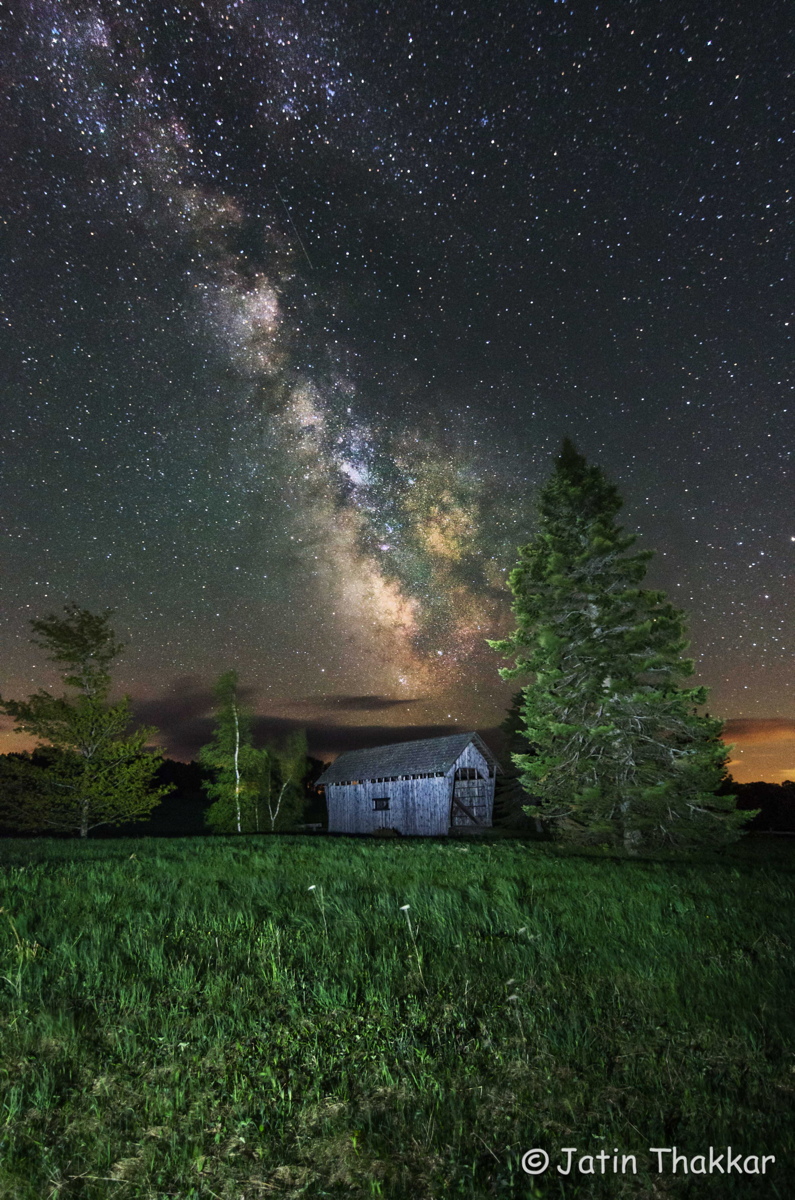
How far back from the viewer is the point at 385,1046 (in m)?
3.39

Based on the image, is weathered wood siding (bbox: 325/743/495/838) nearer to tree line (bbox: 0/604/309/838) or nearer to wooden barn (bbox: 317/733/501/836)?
wooden barn (bbox: 317/733/501/836)

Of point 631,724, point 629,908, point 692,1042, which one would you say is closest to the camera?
point 692,1042

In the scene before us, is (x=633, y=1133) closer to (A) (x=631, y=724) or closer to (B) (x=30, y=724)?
(A) (x=631, y=724)

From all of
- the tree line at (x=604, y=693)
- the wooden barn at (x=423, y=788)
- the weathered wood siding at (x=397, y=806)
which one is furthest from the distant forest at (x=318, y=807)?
the tree line at (x=604, y=693)

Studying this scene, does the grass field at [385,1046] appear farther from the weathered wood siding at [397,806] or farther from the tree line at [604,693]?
the weathered wood siding at [397,806]

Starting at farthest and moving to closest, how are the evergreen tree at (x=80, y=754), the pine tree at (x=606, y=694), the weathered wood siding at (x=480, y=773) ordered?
the weathered wood siding at (x=480, y=773)
the evergreen tree at (x=80, y=754)
the pine tree at (x=606, y=694)

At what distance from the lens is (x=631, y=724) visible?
17219mm

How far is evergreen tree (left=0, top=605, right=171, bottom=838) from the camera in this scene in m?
23.7

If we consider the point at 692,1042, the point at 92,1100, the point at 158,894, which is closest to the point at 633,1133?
the point at 692,1042

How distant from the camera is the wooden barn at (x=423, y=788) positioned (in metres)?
38.4

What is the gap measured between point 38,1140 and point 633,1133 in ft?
8.69

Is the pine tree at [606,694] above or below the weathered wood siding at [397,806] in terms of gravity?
above

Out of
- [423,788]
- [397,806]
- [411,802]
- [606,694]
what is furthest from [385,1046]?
[397,806]

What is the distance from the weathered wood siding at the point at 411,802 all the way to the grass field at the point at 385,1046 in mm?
33275
